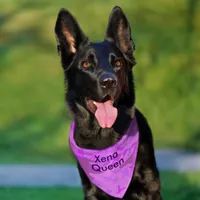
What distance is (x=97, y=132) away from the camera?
448cm

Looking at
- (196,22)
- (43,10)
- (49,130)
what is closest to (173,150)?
(49,130)

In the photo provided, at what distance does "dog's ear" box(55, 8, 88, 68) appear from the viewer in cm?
438

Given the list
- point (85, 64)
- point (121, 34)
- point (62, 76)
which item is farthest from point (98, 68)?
point (62, 76)

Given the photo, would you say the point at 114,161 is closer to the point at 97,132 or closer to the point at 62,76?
the point at 97,132

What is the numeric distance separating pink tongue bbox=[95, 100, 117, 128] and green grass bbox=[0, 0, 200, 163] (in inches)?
123

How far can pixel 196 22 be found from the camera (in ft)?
30.1

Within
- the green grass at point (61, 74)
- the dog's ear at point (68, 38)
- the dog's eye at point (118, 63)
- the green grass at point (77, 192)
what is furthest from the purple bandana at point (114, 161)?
the green grass at point (61, 74)

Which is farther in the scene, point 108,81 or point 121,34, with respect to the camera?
point 121,34

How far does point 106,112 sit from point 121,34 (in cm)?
65

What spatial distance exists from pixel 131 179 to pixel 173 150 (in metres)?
2.95

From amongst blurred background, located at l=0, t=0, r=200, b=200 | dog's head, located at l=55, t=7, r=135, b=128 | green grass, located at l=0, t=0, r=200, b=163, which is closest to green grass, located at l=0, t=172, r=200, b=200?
blurred background, located at l=0, t=0, r=200, b=200

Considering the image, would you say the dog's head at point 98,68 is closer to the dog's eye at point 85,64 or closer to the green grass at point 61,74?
the dog's eye at point 85,64

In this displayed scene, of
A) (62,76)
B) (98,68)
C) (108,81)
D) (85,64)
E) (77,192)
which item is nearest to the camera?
(108,81)

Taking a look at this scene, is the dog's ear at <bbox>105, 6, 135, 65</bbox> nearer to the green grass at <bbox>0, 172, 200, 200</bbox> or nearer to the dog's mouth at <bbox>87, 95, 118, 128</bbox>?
the dog's mouth at <bbox>87, 95, 118, 128</bbox>
